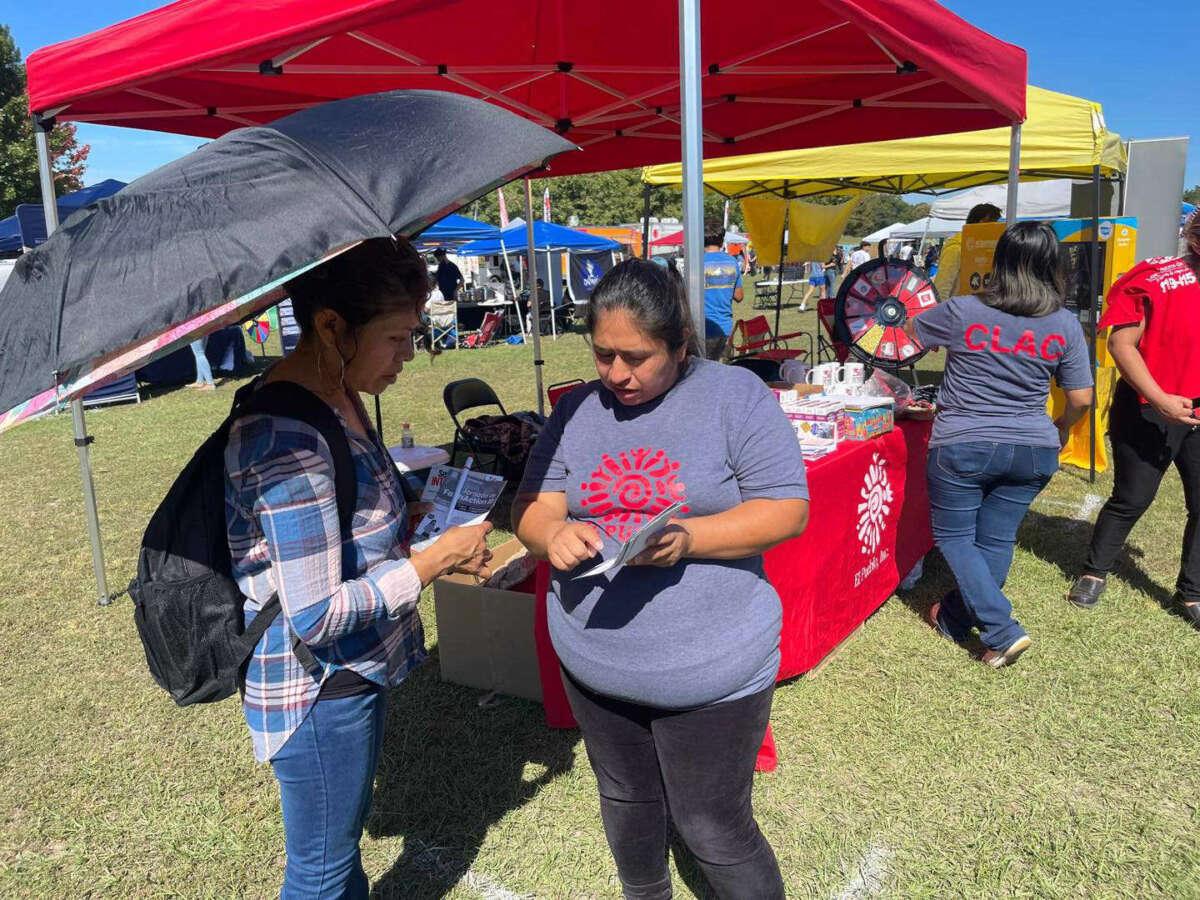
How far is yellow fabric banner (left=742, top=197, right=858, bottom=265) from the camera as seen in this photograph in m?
11.7

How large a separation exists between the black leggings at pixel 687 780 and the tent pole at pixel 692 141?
3.55 feet

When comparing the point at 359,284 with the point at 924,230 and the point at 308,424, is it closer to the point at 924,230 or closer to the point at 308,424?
the point at 308,424

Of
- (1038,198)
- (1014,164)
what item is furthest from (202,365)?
(1038,198)

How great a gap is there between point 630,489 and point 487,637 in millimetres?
1853

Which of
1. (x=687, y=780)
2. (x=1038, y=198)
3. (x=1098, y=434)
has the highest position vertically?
(x=1038, y=198)

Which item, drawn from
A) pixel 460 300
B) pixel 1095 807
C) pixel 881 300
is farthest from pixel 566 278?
pixel 1095 807

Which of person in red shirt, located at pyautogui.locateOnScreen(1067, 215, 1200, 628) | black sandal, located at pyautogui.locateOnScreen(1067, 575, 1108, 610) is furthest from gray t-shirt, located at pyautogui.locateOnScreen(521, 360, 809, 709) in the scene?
black sandal, located at pyautogui.locateOnScreen(1067, 575, 1108, 610)

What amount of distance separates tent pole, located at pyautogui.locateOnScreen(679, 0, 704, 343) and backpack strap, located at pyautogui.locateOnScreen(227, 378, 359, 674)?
1.13 m

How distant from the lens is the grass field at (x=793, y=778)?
235cm

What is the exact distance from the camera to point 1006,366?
3.09 meters

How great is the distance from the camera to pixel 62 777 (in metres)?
2.90

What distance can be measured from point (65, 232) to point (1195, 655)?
4168 mm

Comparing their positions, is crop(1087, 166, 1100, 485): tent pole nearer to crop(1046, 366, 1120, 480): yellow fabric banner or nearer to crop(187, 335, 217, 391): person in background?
crop(1046, 366, 1120, 480): yellow fabric banner

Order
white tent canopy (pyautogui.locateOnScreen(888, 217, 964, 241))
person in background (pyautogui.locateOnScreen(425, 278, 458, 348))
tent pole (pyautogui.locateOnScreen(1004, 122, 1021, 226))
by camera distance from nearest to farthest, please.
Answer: tent pole (pyautogui.locateOnScreen(1004, 122, 1021, 226)) < person in background (pyautogui.locateOnScreen(425, 278, 458, 348)) < white tent canopy (pyautogui.locateOnScreen(888, 217, 964, 241))
